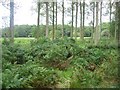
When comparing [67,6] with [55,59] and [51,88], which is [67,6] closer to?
[55,59]

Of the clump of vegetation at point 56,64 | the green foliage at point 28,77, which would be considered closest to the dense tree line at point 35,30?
the clump of vegetation at point 56,64

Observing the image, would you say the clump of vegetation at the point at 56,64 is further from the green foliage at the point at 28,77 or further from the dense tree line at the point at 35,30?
the dense tree line at the point at 35,30

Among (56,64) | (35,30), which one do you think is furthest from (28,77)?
(35,30)

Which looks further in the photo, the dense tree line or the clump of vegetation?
the dense tree line

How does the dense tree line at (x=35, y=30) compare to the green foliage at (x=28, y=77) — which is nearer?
the green foliage at (x=28, y=77)

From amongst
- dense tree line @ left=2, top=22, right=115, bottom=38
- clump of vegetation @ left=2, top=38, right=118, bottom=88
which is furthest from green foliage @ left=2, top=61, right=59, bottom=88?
dense tree line @ left=2, top=22, right=115, bottom=38

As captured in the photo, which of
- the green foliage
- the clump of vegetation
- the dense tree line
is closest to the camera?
the green foliage

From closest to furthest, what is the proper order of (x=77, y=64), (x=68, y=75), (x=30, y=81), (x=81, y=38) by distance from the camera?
1. (x=30, y=81)
2. (x=68, y=75)
3. (x=77, y=64)
4. (x=81, y=38)

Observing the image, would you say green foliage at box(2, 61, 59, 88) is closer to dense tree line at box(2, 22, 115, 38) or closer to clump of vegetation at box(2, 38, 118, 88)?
clump of vegetation at box(2, 38, 118, 88)

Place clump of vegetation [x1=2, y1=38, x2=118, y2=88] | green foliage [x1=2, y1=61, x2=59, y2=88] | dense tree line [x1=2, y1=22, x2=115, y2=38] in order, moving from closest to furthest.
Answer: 1. green foliage [x1=2, y1=61, x2=59, y2=88]
2. clump of vegetation [x1=2, y1=38, x2=118, y2=88]
3. dense tree line [x1=2, y1=22, x2=115, y2=38]

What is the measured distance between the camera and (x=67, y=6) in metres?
4.38

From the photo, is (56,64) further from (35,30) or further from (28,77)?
(35,30)

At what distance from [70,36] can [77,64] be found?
3.74ft

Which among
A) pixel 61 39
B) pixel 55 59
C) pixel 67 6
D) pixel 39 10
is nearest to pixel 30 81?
pixel 55 59
